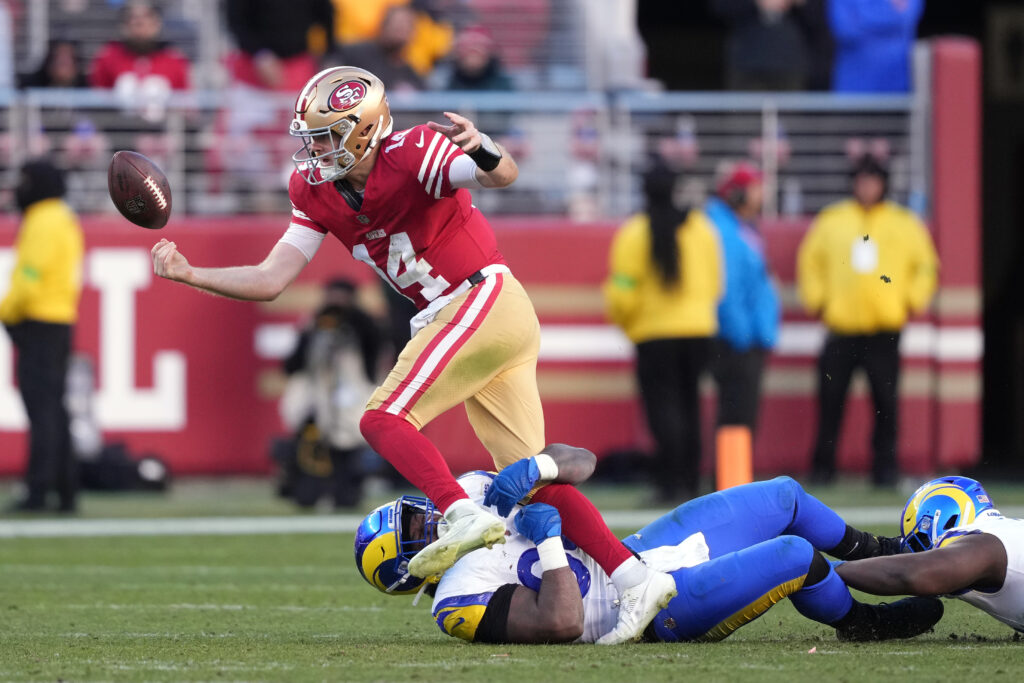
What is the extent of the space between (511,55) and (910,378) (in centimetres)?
417

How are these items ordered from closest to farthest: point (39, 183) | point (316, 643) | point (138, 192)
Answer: point (316, 643)
point (138, 192)
point (39, 183)

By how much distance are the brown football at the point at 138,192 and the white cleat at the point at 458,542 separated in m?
1.50

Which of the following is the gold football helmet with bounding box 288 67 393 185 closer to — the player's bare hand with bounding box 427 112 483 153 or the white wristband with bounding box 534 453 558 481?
the player's bare hand with bounding box 427 112 483 153

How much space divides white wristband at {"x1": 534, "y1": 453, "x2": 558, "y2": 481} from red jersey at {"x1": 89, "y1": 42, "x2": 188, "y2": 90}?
8.03 m

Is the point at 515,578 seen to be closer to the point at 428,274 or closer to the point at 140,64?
the point at 428,274

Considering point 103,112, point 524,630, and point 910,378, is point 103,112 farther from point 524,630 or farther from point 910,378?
point 524,630

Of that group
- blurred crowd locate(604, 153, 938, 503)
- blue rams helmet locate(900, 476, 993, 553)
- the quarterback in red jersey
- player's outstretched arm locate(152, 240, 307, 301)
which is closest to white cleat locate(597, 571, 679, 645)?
the quarterback in red jersey

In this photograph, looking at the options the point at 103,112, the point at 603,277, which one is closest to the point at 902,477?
the point at 603,277

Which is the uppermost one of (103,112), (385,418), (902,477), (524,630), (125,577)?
(103,112)

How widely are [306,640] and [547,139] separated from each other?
7.61 m

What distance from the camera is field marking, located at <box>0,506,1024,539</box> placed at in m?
9.55

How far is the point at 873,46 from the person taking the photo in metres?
13.3

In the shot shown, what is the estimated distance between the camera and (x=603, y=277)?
1280cm

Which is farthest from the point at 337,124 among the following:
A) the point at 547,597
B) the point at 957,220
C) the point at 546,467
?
the point at 957,220
